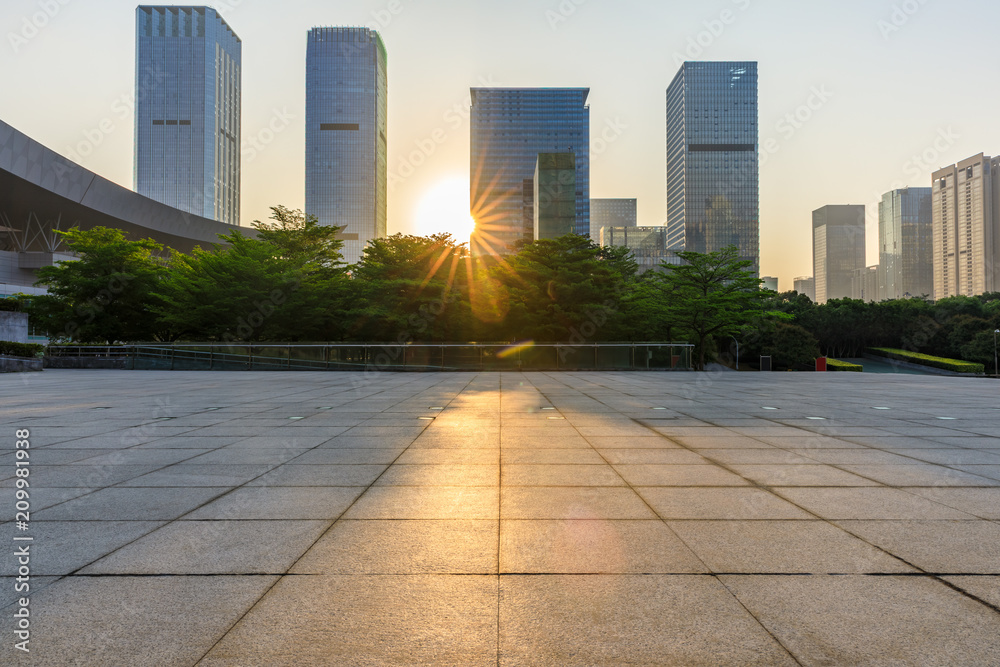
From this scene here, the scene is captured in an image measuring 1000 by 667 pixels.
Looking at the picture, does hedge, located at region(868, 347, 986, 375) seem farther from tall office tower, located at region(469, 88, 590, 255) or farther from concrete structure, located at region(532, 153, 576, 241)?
tall office tower, located at region(469, 88, 590, 255)

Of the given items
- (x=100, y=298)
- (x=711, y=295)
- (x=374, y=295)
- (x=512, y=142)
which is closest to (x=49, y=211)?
(x=100, y=298)

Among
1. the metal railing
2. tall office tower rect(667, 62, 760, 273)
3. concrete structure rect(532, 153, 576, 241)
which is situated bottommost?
the metal railing

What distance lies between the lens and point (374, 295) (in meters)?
34.1

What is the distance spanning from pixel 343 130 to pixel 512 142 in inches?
2498

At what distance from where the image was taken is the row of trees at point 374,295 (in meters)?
30.4

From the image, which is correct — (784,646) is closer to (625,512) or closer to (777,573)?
(777,573)

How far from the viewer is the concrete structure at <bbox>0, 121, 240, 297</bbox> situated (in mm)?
43125

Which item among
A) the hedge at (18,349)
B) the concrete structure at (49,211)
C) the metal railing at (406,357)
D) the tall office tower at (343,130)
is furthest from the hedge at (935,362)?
the tall office tower at (343,130)

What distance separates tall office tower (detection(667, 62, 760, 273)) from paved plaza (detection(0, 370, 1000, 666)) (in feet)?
576

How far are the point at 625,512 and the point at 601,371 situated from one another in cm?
2145

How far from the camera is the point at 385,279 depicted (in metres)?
35.0

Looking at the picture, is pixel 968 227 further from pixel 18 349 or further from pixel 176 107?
pixel 176 107

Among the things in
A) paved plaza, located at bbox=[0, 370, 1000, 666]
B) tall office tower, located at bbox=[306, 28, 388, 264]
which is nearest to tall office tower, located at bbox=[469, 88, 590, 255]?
tall office tower, located at bbox=[306, 28, 388, 264]

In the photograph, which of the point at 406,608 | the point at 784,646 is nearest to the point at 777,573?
the point at 784,646
